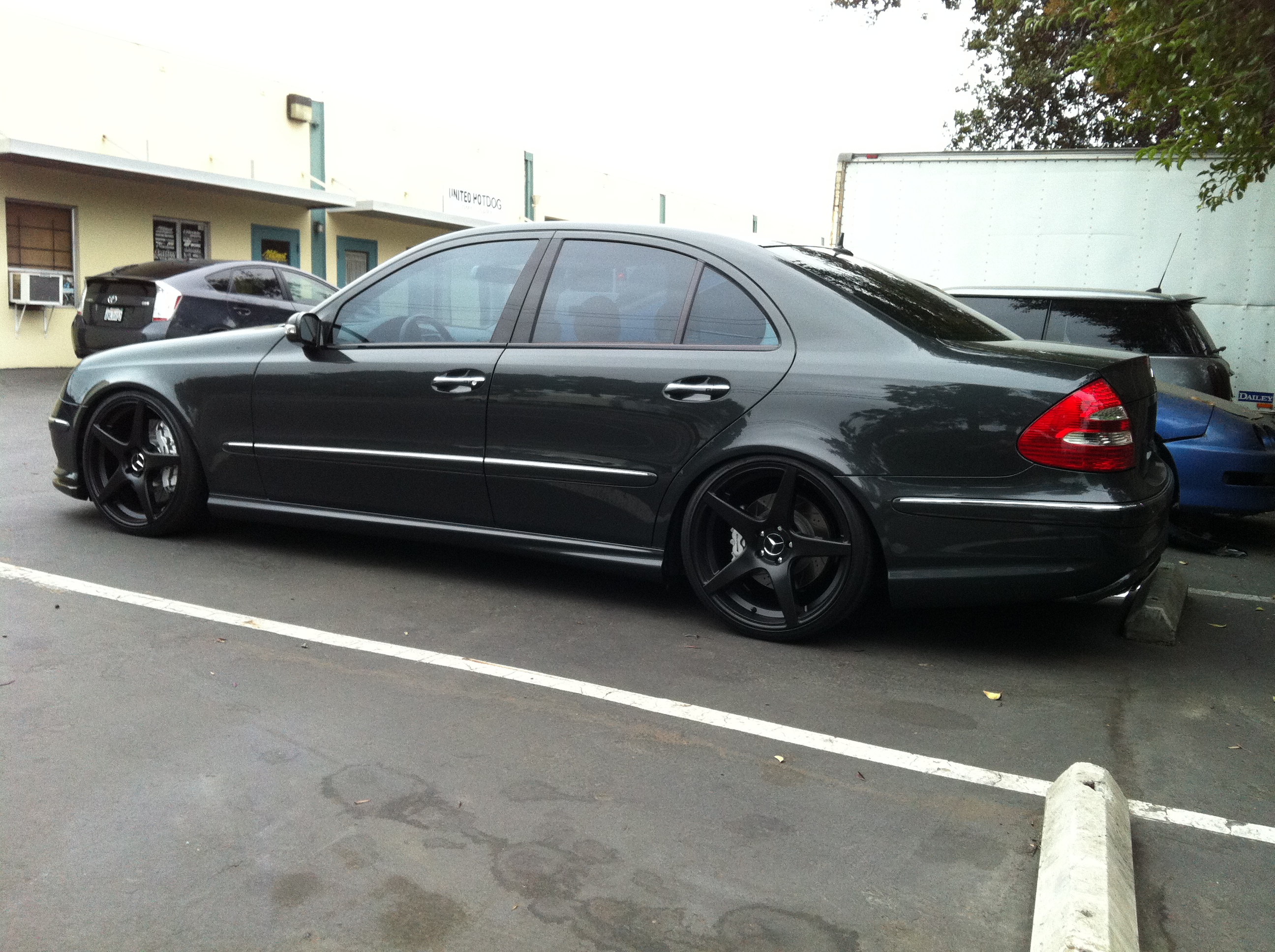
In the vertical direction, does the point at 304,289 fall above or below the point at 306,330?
above

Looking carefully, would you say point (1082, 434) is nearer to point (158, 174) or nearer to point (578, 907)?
point (578, 907)

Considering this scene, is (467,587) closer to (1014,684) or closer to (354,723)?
(354,723)

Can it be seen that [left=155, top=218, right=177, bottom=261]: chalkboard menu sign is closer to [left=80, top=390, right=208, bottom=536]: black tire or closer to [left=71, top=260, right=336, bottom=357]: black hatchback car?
[left=71, top=260, right=336, bottom=357]: black hatchback car

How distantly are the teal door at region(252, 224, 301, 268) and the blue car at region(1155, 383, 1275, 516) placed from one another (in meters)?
16.3

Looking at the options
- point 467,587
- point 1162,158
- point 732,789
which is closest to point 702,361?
point 467,587

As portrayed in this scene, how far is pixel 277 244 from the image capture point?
20562mm

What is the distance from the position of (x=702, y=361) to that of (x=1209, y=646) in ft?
7.72

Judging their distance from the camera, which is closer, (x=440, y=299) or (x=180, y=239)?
(x=440, y=299)

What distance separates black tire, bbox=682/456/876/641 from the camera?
165 inches

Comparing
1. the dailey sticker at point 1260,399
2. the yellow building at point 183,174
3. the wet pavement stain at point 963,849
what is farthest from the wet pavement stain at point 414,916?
the yellow building at point 183,174

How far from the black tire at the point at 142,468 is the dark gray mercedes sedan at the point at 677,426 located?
15 millimetres

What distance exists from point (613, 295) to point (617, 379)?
0.41 meters

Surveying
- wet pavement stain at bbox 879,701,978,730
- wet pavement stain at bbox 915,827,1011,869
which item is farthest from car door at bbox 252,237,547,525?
wet pavement stain at bbox 915,827,1011,869

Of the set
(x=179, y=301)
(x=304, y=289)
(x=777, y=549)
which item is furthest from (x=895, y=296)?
(x=304, y=289)
